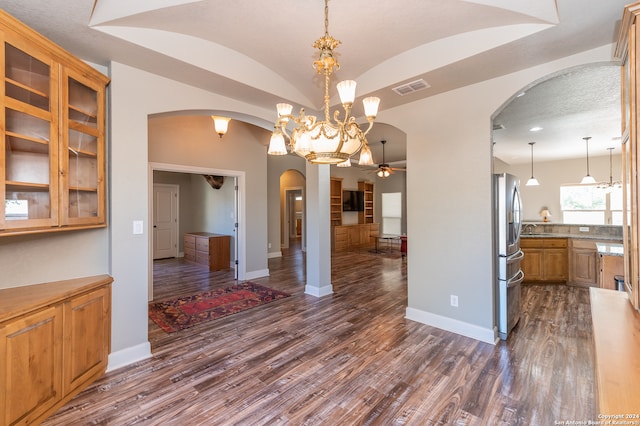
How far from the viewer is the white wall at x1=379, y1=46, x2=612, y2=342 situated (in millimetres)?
2906

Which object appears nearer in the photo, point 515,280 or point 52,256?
point 52,256

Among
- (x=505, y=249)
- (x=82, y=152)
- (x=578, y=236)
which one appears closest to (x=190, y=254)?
(x=82, y=152)

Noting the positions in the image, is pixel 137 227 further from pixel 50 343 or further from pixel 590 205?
pixel 590 205

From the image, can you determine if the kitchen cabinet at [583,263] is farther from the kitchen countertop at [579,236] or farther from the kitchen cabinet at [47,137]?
the kitchen cabinet at [47,137]

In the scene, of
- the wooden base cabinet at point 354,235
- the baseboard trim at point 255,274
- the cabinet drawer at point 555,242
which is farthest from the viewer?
the wooden base cabinet at point 354,235

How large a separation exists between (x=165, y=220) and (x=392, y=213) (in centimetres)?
774

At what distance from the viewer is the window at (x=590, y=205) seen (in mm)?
7367

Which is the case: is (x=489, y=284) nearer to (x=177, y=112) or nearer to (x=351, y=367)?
(x=351, y=367)

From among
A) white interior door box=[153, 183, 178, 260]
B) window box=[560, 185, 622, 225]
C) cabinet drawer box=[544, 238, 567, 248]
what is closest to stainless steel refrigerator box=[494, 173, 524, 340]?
cabinet drawer box=[544, 238, 567, 248]

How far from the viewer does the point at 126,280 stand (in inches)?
102

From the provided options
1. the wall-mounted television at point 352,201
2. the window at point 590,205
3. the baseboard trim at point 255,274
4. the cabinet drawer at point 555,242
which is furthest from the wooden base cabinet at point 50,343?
the window at point 590,205

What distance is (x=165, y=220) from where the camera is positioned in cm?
757

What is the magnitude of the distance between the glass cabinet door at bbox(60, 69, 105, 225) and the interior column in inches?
110

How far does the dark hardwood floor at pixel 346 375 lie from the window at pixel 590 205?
218 inches
